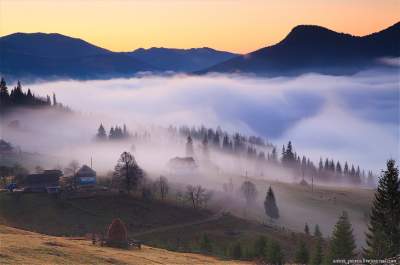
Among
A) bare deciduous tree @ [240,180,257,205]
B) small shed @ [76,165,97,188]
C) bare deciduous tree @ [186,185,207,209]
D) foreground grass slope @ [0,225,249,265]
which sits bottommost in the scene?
bare deciduous tree @ [240,180,257,205]

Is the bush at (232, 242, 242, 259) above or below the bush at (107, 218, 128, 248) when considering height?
below

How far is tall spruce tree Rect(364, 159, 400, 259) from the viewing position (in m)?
67.0

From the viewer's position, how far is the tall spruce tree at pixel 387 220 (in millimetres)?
67000

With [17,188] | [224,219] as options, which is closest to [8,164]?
[17,188]

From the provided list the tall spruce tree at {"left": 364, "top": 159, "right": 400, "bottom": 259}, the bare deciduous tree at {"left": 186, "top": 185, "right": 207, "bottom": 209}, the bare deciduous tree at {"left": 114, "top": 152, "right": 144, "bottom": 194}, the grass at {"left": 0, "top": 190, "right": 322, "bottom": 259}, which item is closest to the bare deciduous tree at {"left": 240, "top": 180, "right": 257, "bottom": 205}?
the bare deciduous tree at {"left": 186, "top": 185, "right": 207, "bottom": 209}

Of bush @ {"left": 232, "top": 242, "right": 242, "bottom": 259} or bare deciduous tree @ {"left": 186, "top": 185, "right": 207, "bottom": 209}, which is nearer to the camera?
bush @ {"left": 232, "top": 242, "right": 242, "bottom": 259}

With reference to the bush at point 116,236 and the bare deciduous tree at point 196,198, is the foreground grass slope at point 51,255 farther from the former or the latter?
the bare deciduous tree at point 196,198

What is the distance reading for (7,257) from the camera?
49969 millimetres

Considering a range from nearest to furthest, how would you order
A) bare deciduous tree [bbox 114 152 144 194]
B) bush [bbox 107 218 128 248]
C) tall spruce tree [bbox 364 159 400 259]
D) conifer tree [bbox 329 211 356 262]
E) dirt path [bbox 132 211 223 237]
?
tall spruce tree [bbox 364 159 400 259]
conifer tree [bbox 329 211 356 262]
bush [bbox 107 218 128 248]
dirt path [bbox 132 211 223 237]
bare deciduous tree [bbox 114 152 144 194]

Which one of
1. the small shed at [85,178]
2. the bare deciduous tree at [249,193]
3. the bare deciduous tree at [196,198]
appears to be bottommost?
the bare deciduous tree at [249,193]

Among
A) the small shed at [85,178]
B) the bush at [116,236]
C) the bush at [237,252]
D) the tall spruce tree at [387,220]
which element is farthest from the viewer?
the small shed at [85,178]

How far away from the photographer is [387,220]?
2685 inches

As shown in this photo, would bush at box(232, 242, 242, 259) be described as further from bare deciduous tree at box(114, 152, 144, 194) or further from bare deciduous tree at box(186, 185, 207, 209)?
bare deciduous tree at box(114, 152, 144, 194)

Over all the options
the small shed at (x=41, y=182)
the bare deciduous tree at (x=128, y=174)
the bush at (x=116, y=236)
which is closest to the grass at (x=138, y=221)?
the small shed at (x=41, y=182)
